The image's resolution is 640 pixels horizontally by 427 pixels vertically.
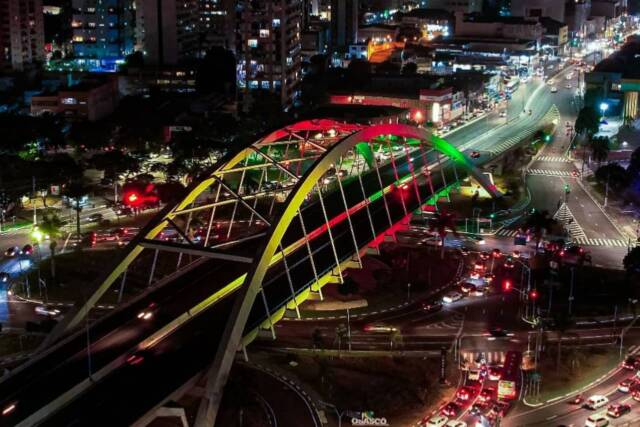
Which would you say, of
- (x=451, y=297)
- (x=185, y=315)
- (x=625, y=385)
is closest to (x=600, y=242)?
(x=451, y=297)

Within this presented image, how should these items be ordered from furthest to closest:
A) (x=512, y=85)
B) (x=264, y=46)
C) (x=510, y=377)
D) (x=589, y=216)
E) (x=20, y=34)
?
(x=512, y=85) < (x=20, y=34) < (x=264, y=46) < (x=589, y=216) < (x=510, y=377)

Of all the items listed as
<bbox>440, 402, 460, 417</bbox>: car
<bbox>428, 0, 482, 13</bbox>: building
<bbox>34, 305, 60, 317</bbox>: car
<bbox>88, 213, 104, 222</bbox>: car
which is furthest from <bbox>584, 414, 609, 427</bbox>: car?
<bbox>428, 0, 482, 13</bbox>: building

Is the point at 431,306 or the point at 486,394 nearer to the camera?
the point at 486,394

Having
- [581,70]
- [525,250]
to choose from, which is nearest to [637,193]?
[525,250]

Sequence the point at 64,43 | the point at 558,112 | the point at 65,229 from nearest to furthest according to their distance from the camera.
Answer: the point at 65,229 < the point at 558,112 < the point at 64,43

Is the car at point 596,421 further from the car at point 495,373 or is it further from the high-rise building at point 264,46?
the high-rise building at point 264,46

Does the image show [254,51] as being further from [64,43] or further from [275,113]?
[64,43]

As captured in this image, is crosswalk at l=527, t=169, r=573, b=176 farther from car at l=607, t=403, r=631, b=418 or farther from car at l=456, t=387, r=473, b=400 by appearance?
car at l=607, t=403, r=631, b=418

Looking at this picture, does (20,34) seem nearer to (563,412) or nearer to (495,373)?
(495,373)
